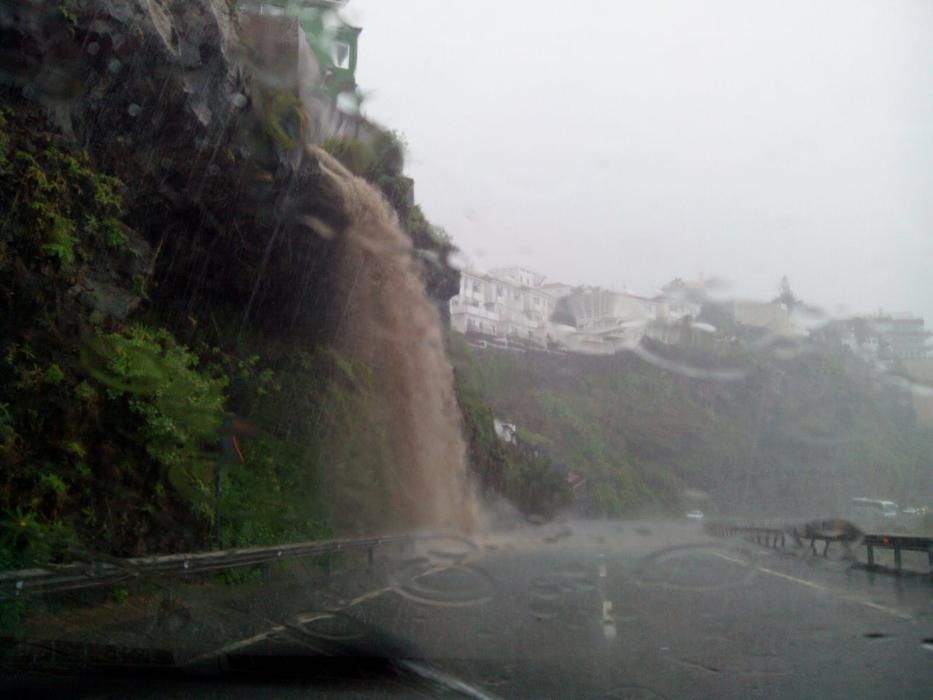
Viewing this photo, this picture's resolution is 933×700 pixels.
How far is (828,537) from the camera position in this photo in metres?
23.0

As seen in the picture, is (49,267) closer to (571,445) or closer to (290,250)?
(290,250)

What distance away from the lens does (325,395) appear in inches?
943

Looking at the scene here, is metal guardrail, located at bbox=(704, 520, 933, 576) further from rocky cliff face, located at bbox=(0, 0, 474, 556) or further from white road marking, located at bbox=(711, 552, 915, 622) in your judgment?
rocky cliff face, located at bbox=(0, 0, 474, 556)

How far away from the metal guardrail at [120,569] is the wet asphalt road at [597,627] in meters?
0.44

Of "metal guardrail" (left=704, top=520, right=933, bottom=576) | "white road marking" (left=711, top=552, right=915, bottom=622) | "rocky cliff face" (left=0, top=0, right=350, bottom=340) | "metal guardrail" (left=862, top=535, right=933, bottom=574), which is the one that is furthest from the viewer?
"metal guardrail" (left=704, top=520, right=933, bottom=576)

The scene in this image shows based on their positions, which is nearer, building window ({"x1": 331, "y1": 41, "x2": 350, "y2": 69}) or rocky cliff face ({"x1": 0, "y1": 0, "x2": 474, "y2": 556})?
rocky cliff face ({"x1": 0, "y1": 0, "x2": 474, "y2": 556})

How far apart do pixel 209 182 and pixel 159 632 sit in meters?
10.4

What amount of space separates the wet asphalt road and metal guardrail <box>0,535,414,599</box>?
0.44 m

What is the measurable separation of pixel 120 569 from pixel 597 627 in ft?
16.8

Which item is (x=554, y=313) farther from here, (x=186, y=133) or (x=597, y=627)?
(x=597, y=627)

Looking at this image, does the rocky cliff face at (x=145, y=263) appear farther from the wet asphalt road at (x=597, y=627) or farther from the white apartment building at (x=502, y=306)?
the white apartment building at (x=502, y=306)

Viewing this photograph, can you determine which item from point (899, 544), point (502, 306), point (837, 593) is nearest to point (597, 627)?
point (837, 593)

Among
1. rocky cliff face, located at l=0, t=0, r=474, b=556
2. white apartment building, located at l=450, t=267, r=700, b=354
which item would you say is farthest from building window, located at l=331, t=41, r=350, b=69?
white apartment building, located at l=450, t=267, r=700, b=354

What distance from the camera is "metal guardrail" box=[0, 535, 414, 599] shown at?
8328mm
